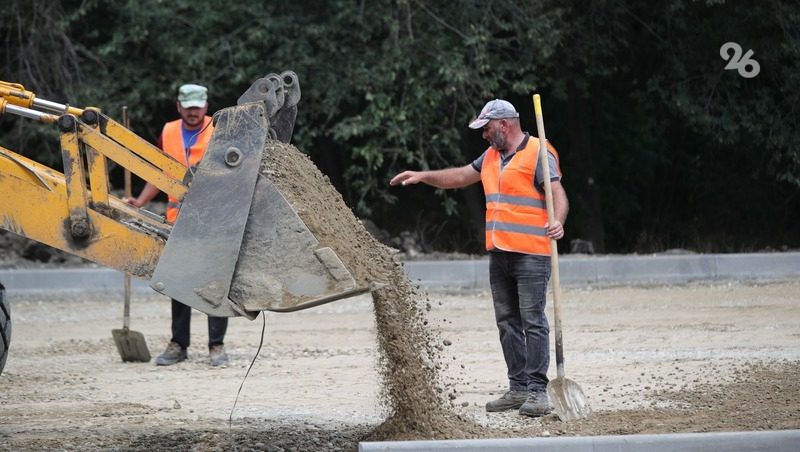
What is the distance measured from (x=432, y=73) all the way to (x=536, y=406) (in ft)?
29.8

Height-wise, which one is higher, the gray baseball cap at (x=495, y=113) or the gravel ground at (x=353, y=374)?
the gray baseball cap at (x=495, y=113)

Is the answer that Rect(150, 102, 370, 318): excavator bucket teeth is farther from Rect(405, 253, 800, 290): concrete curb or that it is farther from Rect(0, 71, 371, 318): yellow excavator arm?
Rect(405, 253, 800, 290): concrete curb

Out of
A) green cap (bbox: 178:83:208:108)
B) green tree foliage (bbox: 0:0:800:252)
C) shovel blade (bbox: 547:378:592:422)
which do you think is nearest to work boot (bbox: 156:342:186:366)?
green cap (bbox: 178:83:208:108)

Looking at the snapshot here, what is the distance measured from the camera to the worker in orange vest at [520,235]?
23.8 ft

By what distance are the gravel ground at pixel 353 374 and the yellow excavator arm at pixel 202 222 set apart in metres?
1.25

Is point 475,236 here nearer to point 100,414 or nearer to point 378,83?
point 378,83

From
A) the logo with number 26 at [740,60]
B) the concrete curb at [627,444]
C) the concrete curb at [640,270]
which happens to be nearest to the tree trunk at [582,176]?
the logo with number 26 at [740,60]

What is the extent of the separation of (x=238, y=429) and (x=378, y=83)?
30.1 feet

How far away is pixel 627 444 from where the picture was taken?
18.7 ft

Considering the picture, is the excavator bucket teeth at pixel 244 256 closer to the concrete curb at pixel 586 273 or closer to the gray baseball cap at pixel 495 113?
the gray baseball cap at pixel 495 113

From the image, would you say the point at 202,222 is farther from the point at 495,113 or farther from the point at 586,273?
the point at 586,273

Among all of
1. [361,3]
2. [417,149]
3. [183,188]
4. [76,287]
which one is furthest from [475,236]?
[183,188]

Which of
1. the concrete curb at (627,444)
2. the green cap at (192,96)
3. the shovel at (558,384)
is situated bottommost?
the concrete curb at (627,444)

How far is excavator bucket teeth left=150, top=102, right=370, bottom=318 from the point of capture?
18.2 feet
